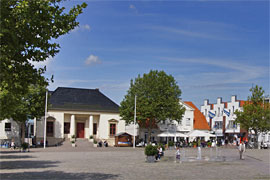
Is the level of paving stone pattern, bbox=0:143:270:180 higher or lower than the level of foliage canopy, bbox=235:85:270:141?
lower

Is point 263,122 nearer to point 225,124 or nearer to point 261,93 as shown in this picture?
point 261,93

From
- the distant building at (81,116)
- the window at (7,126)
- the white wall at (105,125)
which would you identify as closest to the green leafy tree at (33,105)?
the window at (7,126)

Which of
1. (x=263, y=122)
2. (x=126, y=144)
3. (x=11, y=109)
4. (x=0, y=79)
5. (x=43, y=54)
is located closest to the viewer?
(x=0, y=79)

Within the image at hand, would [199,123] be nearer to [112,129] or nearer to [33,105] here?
[112,129]

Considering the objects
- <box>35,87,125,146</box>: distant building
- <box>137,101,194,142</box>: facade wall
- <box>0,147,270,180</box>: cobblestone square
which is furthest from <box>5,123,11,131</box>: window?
<box>0,147,270,180</box>: cobblestone square

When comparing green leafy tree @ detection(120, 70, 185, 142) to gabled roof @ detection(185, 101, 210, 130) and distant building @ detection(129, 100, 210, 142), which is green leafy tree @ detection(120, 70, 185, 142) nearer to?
distant building @ detection(129, 100, 210, 142)

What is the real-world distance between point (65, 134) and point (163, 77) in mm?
19935

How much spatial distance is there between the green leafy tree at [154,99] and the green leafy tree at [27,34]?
5001 centimetres

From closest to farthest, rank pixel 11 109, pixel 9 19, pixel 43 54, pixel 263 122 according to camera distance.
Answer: pixel 9 19 < pixel 43 54 < pixel 11 109 < pixel 263 122

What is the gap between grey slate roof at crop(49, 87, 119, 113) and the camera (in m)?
71.1

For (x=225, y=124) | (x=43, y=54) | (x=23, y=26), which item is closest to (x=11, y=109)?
(x=43, y=54)

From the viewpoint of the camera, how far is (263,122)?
6284 centimetres

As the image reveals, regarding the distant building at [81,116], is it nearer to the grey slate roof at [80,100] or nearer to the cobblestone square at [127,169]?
the grey slate roof at [80,100]

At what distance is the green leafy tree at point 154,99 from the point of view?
6456 centimetres
